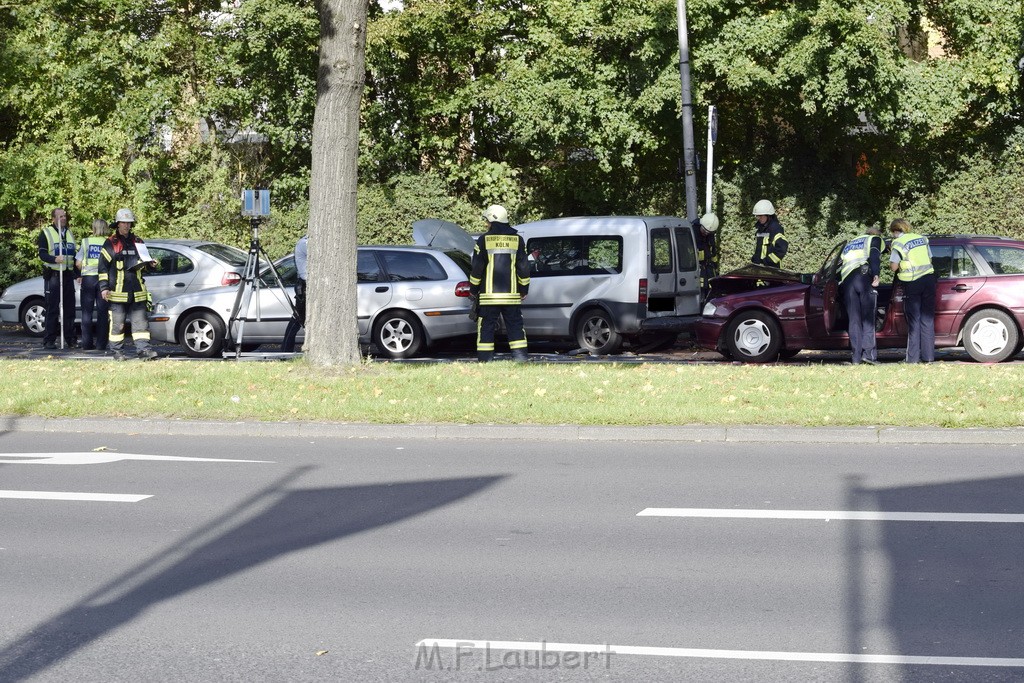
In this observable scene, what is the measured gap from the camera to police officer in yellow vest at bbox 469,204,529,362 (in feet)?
53.2

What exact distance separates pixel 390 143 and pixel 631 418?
15271mm

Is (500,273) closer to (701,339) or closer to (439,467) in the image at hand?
(701,339)

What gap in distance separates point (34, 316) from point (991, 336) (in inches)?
589

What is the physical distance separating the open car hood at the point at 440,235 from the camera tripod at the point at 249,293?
106 inches

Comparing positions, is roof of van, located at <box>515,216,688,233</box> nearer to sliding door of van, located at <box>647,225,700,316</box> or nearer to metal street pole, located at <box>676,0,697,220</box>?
sliding door of van, located at <box>647,225,700,316</box>

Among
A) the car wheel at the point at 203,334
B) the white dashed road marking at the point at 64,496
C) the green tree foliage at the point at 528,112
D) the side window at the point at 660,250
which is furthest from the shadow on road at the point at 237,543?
the green tree foliage at the point at 528,112

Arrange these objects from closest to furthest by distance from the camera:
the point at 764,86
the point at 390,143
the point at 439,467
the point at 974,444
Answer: the point at 439,467, the point at 974,444, the point at 764,86, the point at 390,143

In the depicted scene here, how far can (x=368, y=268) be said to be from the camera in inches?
744

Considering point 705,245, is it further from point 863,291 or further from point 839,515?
point 839,515

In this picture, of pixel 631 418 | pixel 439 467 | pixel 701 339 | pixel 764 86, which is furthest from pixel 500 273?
pixel 764 86

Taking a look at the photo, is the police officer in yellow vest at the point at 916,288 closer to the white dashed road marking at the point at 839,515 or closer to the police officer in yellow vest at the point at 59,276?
the white dashed road marking at the point at 839,515

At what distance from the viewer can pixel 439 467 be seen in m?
10.2

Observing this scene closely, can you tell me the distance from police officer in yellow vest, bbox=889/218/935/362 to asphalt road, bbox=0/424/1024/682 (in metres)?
5.25

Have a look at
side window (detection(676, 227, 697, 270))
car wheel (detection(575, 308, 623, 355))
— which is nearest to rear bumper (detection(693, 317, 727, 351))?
car wheel (detection(575, 308, 623, 355))
